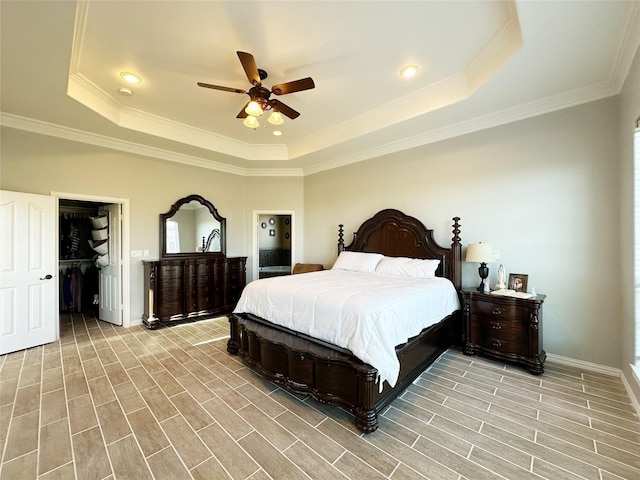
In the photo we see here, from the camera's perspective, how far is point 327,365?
219 cm

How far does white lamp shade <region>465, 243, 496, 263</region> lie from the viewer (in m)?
3.24

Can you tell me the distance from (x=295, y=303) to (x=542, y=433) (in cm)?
214

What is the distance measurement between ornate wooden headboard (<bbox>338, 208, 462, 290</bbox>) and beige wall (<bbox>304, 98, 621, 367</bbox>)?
0.65ft

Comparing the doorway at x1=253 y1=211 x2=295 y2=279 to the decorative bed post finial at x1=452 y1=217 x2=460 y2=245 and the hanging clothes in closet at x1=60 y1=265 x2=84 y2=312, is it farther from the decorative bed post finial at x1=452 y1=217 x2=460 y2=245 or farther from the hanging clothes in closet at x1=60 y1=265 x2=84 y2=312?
the decorative bed post finial at x1=452 y1=217 x2=460 y2=245

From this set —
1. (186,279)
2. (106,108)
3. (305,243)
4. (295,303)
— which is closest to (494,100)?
(295,303)

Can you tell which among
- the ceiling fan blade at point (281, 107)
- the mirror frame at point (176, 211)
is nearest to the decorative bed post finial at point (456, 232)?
the ceiling fan blade at point (281, 107)

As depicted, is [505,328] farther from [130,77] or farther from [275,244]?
[275,244]

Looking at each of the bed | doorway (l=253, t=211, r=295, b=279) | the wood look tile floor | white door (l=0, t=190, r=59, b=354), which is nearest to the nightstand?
the wood look tile floor

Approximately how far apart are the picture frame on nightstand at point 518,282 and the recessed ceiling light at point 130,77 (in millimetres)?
5040

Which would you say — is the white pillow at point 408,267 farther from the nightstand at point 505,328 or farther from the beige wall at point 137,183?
the beige wall at point 137,183

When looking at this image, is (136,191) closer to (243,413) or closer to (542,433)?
(243,413)

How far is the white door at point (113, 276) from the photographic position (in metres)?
4.48

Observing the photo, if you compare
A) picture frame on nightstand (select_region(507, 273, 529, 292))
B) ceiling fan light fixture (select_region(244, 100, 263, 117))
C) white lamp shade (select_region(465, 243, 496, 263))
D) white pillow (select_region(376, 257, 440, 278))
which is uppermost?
ceiling fan light fixture (select_region(244, 100, 263, 117))

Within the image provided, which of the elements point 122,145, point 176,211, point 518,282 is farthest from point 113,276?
point 518,282
